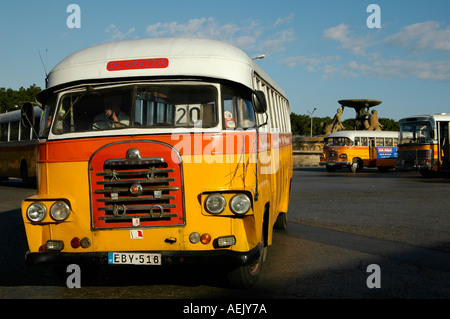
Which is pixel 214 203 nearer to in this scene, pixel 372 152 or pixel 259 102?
pixel 259 102

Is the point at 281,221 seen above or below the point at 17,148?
below

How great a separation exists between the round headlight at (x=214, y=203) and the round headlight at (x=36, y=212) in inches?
65.2

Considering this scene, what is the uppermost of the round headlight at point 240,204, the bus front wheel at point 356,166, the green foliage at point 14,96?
the green foliage at point 14,96

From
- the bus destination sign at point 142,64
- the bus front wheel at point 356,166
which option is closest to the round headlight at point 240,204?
the bus destination sign at point 142,64

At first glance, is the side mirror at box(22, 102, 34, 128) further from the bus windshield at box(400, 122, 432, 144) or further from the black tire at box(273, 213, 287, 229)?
the bus windshield at box(400, 122, 432, 144)

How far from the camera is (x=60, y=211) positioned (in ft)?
18.6

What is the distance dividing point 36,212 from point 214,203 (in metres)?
1.81

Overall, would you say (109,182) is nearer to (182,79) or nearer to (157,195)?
(157,195)

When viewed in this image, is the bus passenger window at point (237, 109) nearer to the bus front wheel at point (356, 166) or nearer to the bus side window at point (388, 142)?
the bus front wheel at point (356, 166)

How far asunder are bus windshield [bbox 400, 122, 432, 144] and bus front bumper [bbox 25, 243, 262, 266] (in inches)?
1021

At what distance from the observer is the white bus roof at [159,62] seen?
5895 mm

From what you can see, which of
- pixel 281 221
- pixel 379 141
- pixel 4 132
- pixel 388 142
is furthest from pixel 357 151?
pixel 281 221
